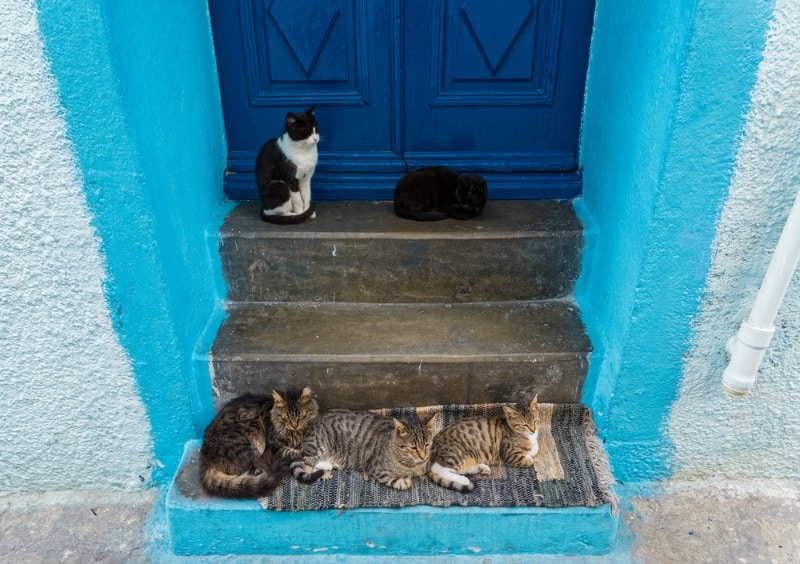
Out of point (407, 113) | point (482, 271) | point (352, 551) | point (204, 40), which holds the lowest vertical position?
point (352, 551)

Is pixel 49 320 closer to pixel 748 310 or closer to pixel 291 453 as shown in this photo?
pixel 291 453

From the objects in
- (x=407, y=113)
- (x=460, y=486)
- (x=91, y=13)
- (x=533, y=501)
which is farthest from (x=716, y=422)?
(x=91, y=13)

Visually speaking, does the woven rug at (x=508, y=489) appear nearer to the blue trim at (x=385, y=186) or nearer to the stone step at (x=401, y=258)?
the stone step at (x=401, y=258)

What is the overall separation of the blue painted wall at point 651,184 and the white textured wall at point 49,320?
2015mm

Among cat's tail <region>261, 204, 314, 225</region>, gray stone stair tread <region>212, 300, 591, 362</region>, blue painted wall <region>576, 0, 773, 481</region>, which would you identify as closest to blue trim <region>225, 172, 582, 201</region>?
blue painted wall <region>576, 0, 773, 481</region>

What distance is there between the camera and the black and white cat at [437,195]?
2770 mm

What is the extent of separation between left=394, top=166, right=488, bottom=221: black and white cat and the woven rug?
1.12 m

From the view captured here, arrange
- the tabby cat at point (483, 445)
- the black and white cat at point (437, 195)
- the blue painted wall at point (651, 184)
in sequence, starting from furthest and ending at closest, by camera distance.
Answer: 1. the black and white cat at point (437, 195)
2. the tabby cat at point (483, 445)
3. the blue painted wall at point (651, 184)

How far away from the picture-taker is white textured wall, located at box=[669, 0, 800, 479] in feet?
5.98

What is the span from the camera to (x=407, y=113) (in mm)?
2906

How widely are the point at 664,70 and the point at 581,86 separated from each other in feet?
2.94

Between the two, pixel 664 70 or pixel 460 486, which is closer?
pixel 664 70

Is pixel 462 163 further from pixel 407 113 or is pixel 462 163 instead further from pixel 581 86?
pixel 581 86

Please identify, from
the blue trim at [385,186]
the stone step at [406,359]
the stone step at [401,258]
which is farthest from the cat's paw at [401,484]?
the blue trim at [385,186]
